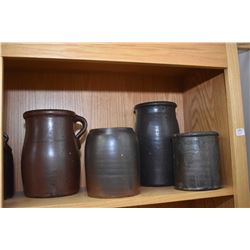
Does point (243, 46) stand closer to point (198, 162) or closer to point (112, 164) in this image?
point (198, 162)

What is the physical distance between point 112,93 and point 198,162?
1.17 ft

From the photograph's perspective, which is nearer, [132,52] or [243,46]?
[132,52]

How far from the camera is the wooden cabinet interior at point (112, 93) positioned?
76cm

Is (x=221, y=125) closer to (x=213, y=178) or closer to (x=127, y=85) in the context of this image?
(x=213, y=178)

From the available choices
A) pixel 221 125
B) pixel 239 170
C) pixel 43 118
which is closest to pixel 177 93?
pixel 221 125

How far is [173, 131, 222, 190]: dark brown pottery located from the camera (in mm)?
667

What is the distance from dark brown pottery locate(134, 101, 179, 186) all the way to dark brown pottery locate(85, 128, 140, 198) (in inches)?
4.7

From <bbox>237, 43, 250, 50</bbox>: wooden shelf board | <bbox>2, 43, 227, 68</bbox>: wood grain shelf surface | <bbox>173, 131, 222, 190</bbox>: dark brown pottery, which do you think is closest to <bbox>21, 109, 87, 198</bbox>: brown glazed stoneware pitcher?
<bbox>2, 43, 227, 68</bbox>: wood grain shelf surface

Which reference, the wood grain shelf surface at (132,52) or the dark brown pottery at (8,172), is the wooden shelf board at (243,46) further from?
the dark brown pottery at (8,172)

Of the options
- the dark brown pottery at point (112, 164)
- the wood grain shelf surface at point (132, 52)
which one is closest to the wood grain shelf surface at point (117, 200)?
the dark brown pottery at point (112, 164)

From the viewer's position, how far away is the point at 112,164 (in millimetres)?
607

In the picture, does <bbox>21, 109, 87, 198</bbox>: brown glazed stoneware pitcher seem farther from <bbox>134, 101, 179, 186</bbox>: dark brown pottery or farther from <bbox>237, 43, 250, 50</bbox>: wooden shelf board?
<bbox>237, 43, 250, 50</bbox>: wooden shelf board

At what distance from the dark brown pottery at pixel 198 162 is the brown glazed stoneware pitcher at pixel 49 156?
26 cm

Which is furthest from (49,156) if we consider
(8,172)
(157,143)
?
(157,143)
